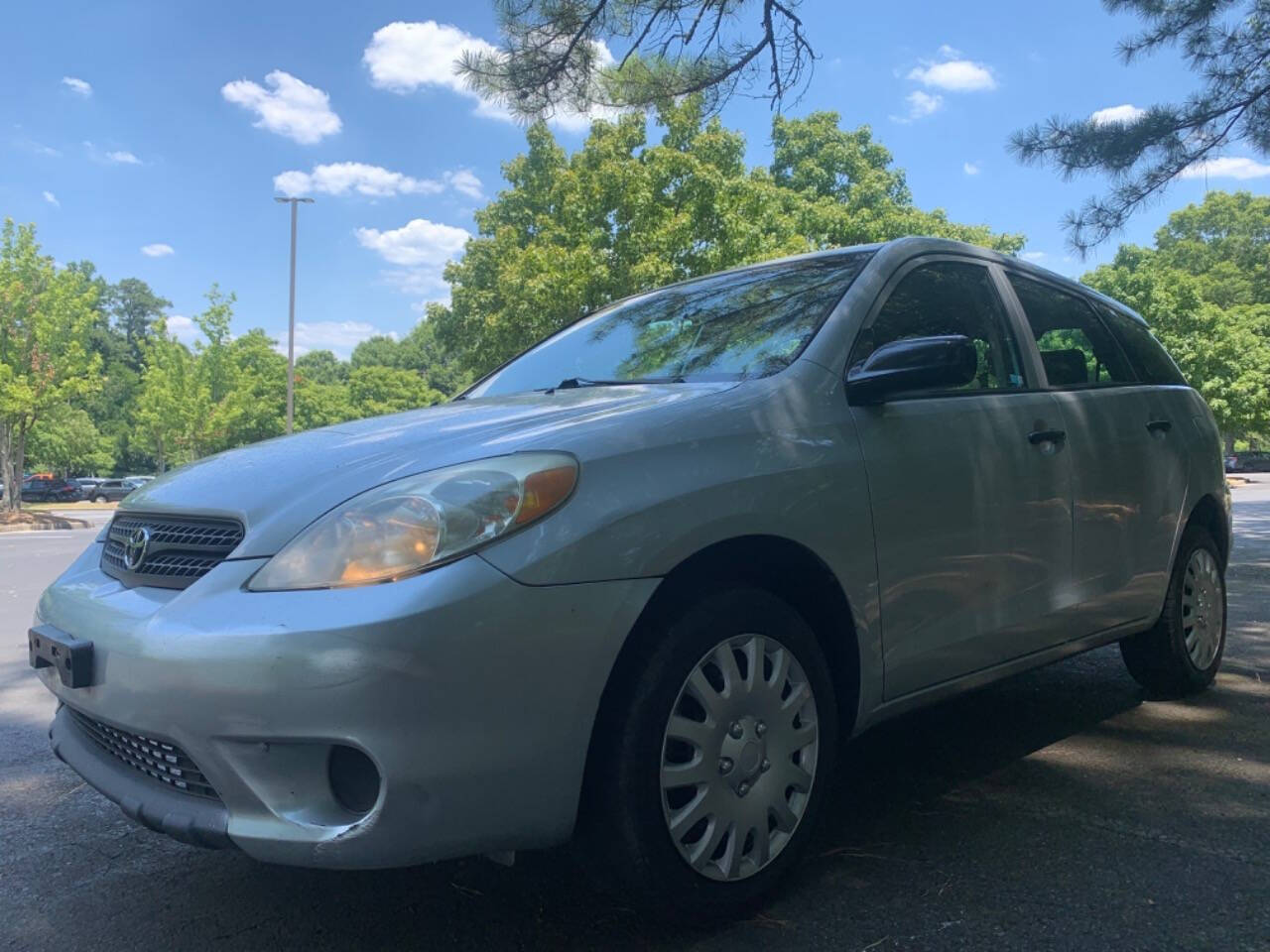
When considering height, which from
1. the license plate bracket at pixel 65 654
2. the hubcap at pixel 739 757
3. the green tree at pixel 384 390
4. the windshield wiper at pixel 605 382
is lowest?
the hubcap at pixel 739 757

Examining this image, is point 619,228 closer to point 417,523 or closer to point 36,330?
point 36,330

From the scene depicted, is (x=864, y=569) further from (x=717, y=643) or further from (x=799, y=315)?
(x=799, y=315)

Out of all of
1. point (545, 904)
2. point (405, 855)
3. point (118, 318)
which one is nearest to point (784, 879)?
point (545, 904)

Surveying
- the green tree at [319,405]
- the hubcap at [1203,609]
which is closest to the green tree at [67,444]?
the green tree at [319,405]

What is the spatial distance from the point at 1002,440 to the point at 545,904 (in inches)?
74.3

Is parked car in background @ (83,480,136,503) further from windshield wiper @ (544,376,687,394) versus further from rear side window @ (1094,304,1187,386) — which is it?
rear side window @ (1094,304,1187,386)

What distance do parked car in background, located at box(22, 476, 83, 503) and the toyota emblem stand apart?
5069cm

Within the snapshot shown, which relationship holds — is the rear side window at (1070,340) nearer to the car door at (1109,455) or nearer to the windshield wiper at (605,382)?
the car door at (1109,455)

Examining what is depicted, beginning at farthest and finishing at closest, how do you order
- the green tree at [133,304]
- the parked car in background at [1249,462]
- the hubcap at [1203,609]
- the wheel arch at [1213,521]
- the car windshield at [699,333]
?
the green tree at [133,304] → the parked car in background at [1249,462] → the wheel arch at [1213,521] → the hubcap at [1203,609] → the car windshield at [699,333]

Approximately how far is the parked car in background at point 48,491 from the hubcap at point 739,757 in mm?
51591

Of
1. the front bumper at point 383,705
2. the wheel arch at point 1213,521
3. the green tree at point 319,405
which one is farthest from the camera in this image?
the green tree at point 319,405

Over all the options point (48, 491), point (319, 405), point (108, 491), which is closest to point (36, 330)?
point (48, 491)

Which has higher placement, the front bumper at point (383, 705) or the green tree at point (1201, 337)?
the green tree at point (1201, 337)

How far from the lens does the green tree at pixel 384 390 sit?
59.4 m
